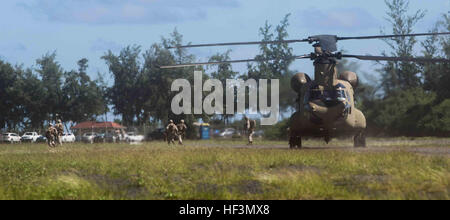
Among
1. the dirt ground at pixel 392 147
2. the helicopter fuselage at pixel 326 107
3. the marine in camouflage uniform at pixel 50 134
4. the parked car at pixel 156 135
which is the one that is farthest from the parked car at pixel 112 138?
the helicopter fuselage at pixel 326 107

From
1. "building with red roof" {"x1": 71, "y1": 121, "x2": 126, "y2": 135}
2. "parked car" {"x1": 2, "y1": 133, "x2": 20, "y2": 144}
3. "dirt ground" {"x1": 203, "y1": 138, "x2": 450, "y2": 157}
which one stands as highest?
"building with red roof" {"x1": 71, "y1": 121, "x2": 126, "y2": 135}

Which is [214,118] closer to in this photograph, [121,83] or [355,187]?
[121,83]

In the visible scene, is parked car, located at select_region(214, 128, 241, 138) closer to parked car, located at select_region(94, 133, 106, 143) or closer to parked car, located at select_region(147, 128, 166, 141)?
parked car, located at select_region(147, 128, 166, 141)

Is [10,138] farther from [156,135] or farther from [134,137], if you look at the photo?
[134,137]

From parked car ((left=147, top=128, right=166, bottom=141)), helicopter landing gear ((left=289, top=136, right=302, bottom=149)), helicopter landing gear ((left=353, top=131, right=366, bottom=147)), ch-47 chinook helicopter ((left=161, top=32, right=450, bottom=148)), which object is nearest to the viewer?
ch-47 chinook helicopter ((left=161, top=32, right=450, bottom=148))

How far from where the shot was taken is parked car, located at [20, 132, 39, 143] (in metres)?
74.5

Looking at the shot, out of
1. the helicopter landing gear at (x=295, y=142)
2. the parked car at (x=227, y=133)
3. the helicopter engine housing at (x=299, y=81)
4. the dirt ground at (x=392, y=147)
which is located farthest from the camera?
the parked car at (x=227, y=133)

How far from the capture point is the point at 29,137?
7488 centimetres

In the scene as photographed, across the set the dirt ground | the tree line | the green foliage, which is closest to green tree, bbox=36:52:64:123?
the tree line

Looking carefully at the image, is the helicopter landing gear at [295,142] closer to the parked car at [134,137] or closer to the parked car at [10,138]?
the parked car at [134,137]

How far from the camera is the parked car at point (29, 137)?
2933 inches

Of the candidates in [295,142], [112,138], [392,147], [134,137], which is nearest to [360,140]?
[392,147]

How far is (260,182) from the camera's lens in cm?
1300
